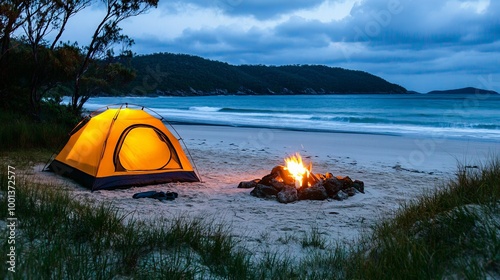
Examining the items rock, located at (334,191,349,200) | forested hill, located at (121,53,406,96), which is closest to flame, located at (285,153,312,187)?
rock, located at (334,191,349,200)

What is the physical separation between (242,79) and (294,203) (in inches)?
3558

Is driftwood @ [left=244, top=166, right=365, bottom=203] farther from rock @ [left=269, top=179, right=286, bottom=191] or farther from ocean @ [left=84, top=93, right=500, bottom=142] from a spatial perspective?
ocean @ [left=84, top=93, right=500, bottom=142]

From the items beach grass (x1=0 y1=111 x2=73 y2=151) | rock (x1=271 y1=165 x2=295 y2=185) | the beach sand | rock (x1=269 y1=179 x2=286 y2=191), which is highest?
beach grass (x1=0 y1=111 x2=73 y2=151)

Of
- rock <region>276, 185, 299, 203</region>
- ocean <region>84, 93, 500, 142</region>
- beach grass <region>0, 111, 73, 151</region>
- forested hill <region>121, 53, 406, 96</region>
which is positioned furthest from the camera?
forested hill <region>121, 53, 406, 96</region>

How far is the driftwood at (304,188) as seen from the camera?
758 cm

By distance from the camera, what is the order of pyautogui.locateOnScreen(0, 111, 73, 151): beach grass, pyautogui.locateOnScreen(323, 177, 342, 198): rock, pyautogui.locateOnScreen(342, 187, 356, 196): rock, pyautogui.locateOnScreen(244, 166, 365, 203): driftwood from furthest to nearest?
pyautogui.locateOnScreen(0, 111, 73, 151): beach grass
pyautogui.locateOnScreen(342, 187, 356, 196): rock
pyautogui.locateOnScreen(323, 177, 342, 198): rock
pyautogui.locateOnScreen(244, 166, 365, 203): driftwood

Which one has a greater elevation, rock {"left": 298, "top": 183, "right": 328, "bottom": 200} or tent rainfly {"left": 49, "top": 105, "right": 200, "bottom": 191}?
tent rainfly {"left": 49, "top": 105, "right": 200, "bottom": 191}

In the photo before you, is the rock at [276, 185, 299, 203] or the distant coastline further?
A: the distant coastline

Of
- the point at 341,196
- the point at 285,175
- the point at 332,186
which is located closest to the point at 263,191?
the point at 285,175

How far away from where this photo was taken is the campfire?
7.59m

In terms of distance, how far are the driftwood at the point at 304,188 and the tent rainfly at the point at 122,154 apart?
5.38ft

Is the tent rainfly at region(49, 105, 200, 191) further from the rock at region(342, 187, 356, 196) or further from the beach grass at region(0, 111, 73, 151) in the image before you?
the rock at region(342, 187, 356, 196)

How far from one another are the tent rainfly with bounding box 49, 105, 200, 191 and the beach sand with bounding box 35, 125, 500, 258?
0.77 feet

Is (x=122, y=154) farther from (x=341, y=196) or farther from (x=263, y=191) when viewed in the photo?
(x=341, y=196)
